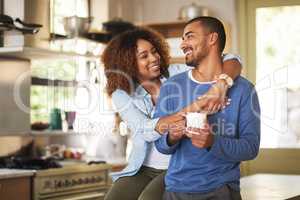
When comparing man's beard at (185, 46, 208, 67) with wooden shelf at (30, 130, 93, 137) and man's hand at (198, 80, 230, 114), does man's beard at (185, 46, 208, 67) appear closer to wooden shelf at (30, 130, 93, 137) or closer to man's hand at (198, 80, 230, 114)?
man's hand at (198, 80, 230, 114)

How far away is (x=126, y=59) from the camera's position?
1998mm

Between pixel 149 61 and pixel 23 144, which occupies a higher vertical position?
pixel 149 61

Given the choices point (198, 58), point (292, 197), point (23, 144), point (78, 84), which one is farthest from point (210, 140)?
point (78, 84)

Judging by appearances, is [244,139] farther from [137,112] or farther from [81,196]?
[81,196]

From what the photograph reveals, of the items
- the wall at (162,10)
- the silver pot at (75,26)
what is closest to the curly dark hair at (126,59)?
the silver pot at (75,26)

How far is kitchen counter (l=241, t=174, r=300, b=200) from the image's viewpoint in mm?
2336

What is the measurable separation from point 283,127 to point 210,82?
148 inches

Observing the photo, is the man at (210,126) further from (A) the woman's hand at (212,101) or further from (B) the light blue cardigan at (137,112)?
(B) the light blue cardigan at (137,112)

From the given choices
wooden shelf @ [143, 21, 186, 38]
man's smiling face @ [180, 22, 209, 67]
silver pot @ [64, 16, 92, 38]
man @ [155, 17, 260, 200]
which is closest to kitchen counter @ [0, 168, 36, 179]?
silver pot @ [64, 16, 92, 38]

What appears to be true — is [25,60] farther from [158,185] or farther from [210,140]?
[210,140]

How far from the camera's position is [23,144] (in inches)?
166

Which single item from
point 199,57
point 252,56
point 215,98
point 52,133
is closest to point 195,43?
point 199,57

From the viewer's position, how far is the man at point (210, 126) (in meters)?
1.54

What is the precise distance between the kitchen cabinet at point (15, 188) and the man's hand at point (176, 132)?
203cm
